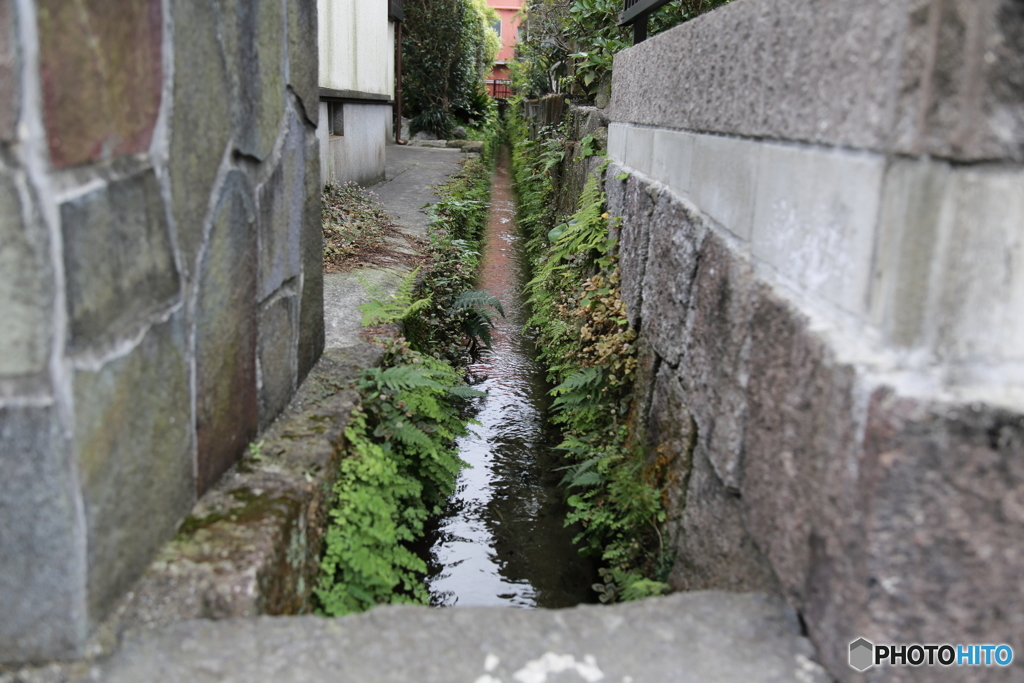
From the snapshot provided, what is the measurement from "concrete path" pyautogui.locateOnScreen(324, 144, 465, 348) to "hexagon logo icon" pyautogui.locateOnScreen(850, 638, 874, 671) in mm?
2228

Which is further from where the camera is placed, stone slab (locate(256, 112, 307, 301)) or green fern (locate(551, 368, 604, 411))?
green fern (locate(551, 368, 604, 411))

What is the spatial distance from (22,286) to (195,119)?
68cm

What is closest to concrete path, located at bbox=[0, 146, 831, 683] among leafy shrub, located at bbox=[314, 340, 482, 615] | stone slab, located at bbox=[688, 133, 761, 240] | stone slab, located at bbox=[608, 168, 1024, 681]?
stone slab, located at bbox=[608, 168, 1024, 681]

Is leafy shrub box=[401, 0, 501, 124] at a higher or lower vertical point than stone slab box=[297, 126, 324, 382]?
higher

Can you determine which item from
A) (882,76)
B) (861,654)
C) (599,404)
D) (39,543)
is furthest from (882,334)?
(599,404)

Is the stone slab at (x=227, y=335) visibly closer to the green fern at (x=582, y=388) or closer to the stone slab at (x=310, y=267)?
the stone slab at (x=310, y=267)

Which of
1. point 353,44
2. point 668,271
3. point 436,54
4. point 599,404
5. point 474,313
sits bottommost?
point 599,404

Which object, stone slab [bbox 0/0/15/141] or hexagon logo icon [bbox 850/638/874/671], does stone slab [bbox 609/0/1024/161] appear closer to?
hexagon logo icon [bbox 850/638/874/671]

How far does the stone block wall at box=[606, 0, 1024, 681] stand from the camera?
1166mm

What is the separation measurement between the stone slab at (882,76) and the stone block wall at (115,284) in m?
1.31

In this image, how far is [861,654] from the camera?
50.8 inches

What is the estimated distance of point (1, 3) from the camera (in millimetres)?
1085

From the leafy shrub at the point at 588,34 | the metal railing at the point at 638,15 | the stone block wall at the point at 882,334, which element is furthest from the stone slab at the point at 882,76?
the leafy shrub at the point at 588,34

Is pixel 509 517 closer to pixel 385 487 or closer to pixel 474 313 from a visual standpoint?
pixel 385 487
